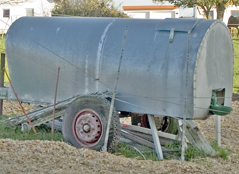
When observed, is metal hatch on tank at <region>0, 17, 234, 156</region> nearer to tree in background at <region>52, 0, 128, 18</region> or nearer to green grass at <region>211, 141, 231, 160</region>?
green grass at <region>211, 141, 231, 160</region>

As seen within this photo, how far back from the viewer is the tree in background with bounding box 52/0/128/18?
3085 centimetres

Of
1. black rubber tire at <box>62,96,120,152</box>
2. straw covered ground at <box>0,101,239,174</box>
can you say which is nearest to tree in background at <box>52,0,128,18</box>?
black rubber tire at <box>62,96,120,152</box>

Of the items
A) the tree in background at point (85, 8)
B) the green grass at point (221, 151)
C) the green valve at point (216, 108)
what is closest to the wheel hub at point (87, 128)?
the green valve at point (216, 108)

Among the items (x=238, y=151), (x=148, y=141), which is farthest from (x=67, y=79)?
(x=238, y=151)

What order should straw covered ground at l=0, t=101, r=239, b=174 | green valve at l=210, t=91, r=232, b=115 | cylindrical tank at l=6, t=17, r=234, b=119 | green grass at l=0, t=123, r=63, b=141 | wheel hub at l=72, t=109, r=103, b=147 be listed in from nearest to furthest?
straw covered ground at l=0, t=101, r=239, b=174
cylindrical tank at l=6, t=17, r=234, b=119
wheel hub at l=72, t=109, r=103, b=147
green valve at l=210, t=91, r=232, b=115
green grass at l=0, t=123, r=63, b=141

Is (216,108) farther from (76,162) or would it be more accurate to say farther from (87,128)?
(76,162)

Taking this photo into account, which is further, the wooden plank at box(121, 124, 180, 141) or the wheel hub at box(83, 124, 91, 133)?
the wooden plank at box(121, 124, 180, 141)

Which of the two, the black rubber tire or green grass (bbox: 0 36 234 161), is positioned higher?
the black rubber tire

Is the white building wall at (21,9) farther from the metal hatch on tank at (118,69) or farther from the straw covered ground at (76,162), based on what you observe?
the straw covered ground at (76,162)

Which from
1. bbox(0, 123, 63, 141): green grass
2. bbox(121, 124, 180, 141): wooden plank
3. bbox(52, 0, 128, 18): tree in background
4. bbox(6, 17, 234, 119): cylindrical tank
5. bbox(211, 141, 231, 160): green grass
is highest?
bbox(52, 0, 128, 18): tree in background

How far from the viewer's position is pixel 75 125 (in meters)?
8.38

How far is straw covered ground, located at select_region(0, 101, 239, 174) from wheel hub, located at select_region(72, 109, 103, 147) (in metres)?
0.49

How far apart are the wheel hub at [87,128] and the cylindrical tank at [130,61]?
54cm

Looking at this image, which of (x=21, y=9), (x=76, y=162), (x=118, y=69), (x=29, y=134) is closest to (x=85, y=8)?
(x=21, y=9)
